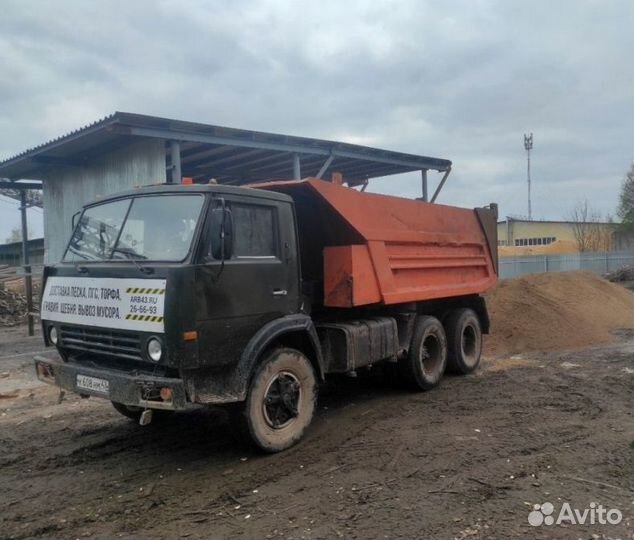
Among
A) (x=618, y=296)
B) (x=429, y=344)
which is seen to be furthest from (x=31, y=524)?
(x=618, y=296)

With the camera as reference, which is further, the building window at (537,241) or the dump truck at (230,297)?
the building window at (537,241)

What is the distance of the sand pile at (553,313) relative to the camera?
39.7ft

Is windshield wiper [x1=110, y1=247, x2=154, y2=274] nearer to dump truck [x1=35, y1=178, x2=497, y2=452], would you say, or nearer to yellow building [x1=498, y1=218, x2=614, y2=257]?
dump truck [x1=35, y1=178, x2=497, y2=452]

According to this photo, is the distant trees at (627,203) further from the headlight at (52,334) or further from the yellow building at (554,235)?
the headlight at (52,334)

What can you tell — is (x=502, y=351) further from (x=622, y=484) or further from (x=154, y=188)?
(x=154, y=188)

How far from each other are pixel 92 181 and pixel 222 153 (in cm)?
311

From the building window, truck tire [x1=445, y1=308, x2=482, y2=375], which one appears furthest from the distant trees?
truck tire [x1=445, y1=308, x2=482, y2=375]

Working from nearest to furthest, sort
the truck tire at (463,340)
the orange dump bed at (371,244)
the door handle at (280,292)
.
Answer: the door handle at (280,292) < the orange dump bed at (371,244) < the truck tire at (463,340)

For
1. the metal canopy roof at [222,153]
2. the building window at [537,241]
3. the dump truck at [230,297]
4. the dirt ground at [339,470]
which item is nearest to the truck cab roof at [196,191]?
the dump truck at [230,297]

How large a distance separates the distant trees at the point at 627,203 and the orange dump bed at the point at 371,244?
37.6 meters

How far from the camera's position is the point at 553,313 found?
13.3 metres

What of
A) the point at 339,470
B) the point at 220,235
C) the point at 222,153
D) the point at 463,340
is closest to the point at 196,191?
the point at 220,235

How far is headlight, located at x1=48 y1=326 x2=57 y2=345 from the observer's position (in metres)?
5.46

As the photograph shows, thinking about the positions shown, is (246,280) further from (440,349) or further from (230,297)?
(440,349)
